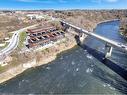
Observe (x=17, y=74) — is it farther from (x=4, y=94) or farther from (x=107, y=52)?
(x=107, y=52)

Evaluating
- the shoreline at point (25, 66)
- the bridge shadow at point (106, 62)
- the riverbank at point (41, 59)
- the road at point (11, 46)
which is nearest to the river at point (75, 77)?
the bridge shadow at point (106, 62)

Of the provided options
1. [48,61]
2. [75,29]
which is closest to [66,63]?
[48,61]

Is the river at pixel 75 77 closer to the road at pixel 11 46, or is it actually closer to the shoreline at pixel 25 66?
the shoreline at pixel 25 66

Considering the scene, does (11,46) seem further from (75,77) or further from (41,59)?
(75,77)

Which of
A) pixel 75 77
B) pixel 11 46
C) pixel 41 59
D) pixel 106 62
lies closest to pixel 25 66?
pixel 41 59

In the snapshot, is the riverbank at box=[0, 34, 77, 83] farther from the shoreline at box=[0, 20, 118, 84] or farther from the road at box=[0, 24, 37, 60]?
the road at box=[0, 24, 37, 60]
